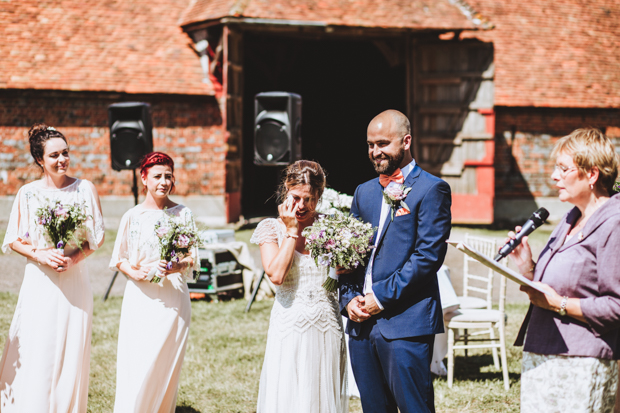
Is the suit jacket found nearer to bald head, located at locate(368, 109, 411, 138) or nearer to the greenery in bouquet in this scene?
bald head, located at locate(368, 109, 411, 138)

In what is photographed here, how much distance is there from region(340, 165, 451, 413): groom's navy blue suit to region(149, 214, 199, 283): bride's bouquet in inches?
44.9

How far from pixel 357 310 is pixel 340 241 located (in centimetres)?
37

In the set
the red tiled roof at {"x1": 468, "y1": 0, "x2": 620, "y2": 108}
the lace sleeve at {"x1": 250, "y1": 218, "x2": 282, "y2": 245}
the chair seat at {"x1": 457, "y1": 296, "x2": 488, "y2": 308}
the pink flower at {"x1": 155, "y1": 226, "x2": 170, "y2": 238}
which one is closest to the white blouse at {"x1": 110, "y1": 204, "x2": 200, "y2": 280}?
the pink flower at {"x1": 155, "y1": 226, "x2": 170, "y2": 238}

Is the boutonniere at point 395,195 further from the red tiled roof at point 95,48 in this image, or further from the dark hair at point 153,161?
the red tiled roof at point 95,48

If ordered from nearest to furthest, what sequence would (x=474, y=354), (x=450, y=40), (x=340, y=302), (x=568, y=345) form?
(x=568, y=345)
(x=340, y=302)
(x=474, y=354)
(x=450, y=40)

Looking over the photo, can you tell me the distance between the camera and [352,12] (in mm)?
12844

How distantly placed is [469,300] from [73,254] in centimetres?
341

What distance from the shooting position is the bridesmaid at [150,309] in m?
3.79

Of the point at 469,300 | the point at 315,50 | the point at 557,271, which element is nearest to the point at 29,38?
the point at 315,50

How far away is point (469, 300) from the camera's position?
5711mm

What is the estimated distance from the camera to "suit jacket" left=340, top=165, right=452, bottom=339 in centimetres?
307

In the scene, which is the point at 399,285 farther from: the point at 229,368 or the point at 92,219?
the point at 229,368

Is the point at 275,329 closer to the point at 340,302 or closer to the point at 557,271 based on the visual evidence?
the point at 340,302

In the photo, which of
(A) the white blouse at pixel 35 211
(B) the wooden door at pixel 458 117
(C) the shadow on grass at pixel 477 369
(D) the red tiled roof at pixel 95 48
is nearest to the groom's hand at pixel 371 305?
(A) the white blouse at pixel 35 211
